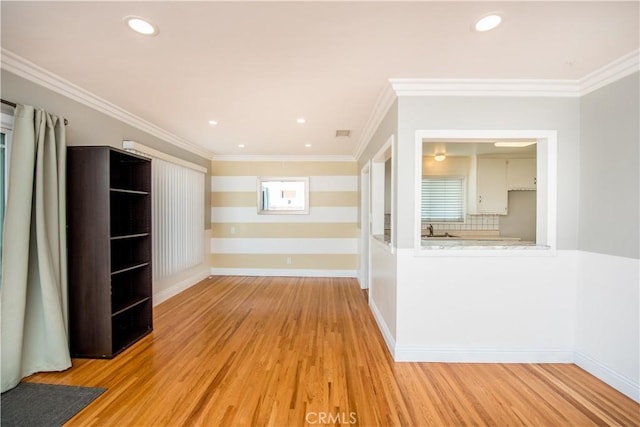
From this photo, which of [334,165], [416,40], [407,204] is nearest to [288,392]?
[407,204]

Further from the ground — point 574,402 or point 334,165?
point 334,165

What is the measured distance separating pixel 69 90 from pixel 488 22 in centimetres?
339

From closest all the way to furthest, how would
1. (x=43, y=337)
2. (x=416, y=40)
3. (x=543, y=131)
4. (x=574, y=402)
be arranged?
1. (x=416, y=40)
2. (x=574, y=402)
3. (x=43, y=337)
4. (x=543, y=131)

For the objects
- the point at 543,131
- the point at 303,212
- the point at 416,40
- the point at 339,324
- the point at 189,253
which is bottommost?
the point at 339,324

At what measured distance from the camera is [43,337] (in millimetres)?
2324

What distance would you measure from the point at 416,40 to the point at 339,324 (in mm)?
2902

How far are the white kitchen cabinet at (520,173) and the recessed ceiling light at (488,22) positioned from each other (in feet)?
14.4

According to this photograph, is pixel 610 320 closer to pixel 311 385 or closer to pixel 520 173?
pixel 311 385

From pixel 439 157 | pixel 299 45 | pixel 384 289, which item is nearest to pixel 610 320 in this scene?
pixel 384 289

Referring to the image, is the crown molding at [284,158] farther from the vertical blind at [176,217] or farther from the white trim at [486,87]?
the white trim at [486,87]

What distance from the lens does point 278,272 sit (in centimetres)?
579

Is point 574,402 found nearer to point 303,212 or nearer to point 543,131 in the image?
point 543,131

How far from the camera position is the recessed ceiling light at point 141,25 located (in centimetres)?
166

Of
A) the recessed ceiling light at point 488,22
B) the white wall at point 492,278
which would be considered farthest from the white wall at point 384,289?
the recessed ceiling light at point 488,22
